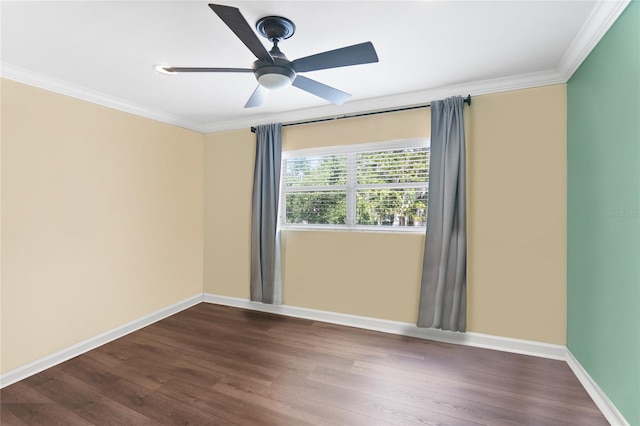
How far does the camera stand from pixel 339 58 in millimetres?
1601

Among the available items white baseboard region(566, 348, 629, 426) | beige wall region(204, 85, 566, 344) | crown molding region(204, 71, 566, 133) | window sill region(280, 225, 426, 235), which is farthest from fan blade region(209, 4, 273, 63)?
white baseboard region(566, 348, 629, 426)

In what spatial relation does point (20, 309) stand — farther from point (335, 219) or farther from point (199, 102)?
point (335, 219)

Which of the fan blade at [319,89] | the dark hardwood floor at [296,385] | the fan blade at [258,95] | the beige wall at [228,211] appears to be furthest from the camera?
the beige wall at [228,211]

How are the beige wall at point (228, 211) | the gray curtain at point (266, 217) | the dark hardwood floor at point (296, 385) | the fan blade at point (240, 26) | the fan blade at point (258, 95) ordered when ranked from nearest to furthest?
the fan blade at point (240, 26) < the dark hardwood floor at point (296, 385) < the fan blade at point (258, 95) < the gray curtain at point (266, 217) < the beige wall at point (228, 211)

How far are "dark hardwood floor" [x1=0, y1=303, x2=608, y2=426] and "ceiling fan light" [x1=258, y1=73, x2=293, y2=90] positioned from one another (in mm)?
2092

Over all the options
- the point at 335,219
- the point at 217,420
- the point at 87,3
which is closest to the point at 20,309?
the point at 217,420

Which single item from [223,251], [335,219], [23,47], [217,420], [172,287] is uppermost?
[23,47]

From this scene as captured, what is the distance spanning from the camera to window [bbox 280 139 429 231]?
2.94m

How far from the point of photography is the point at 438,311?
2.69 meters

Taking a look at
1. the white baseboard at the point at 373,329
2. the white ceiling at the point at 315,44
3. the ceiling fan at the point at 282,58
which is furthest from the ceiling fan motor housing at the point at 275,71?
the white baseboard at the point at 373,329

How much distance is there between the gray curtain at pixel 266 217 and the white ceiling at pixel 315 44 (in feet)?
2.12

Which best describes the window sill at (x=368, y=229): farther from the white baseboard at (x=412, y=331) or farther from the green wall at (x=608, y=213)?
the green wall at (x=608, y=213)

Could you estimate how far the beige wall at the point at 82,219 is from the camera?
2.20m

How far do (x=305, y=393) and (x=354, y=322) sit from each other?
122 centimetres
